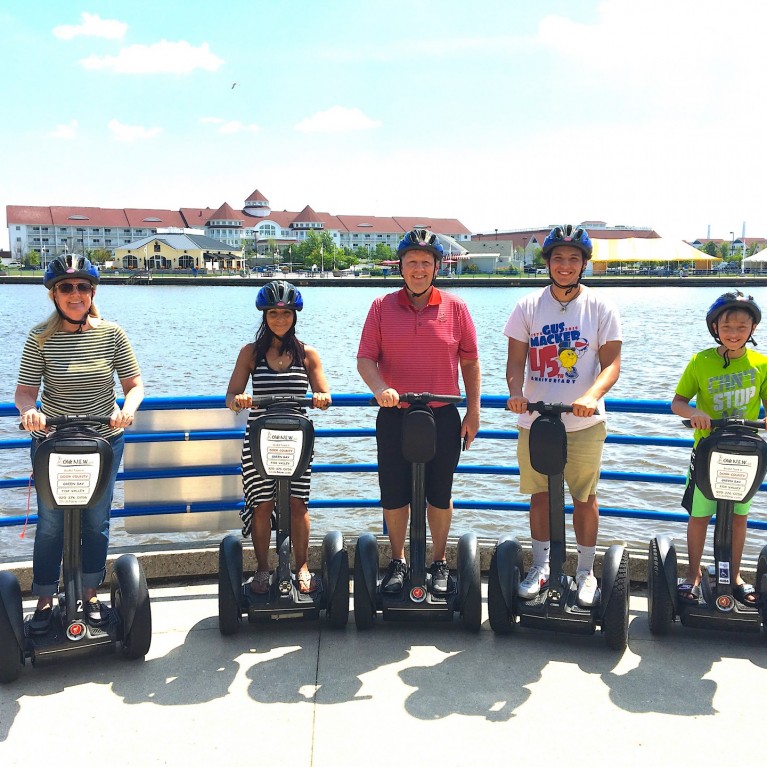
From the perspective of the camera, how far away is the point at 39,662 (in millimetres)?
3346

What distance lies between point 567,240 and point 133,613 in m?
2.68

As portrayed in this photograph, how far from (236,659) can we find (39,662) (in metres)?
0.85

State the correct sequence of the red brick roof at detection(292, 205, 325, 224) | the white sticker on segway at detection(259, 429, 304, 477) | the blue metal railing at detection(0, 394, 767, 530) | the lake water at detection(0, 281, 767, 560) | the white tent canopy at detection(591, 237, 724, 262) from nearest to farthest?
the white sticker on segway at detection(259, 429, 304, 477), the blue metal railing at detection(0, 394, 767, 530), the lake water at detection(0, 281, 767, 560), the white tent canopy at detection(591, 237, 724, 262), the red brick roof at detection(292, 205, 325, 224)

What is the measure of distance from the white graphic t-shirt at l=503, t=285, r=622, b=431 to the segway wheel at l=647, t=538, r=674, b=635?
0.79 meters

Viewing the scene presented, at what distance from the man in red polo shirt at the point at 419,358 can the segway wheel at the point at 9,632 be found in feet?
5.54

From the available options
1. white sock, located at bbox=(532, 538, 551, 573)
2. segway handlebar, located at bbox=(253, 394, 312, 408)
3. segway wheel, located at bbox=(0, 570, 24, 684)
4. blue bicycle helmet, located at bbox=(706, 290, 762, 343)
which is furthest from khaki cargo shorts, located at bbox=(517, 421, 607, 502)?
segway wheel, located at bbox=(0, 570, 24, 684)

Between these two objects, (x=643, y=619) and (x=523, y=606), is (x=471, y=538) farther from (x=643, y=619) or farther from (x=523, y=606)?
(x=643, y=619)

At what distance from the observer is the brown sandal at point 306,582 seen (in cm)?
383

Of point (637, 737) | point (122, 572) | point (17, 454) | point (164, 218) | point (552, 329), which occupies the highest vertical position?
point (164, 218)

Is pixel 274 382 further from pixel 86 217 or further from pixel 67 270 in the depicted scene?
pixel 86 217

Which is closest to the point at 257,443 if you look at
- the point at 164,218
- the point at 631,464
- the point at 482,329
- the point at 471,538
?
the point at 471,538

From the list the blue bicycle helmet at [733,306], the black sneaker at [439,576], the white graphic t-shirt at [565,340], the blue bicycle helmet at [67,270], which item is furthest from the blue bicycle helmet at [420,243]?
the black sneaker at [439,576]

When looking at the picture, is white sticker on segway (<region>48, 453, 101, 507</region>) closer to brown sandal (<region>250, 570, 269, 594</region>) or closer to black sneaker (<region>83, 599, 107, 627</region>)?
black sneaker (<region>83, 599, 107, 627</region>)

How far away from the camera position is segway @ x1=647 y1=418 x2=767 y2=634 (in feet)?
11.4
